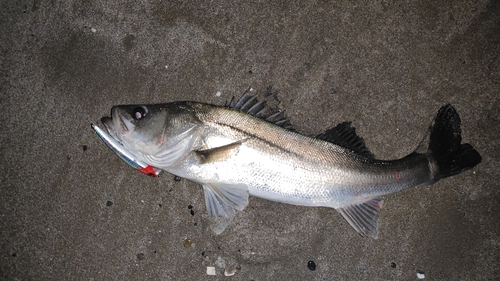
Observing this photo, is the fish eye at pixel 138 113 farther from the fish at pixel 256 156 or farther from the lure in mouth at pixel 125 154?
the lure in mouth at pixel 125 154

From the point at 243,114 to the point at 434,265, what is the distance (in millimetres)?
2286

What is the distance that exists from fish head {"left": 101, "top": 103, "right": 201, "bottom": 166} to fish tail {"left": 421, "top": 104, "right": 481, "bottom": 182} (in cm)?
204

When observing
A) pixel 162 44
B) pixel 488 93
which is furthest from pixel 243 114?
pixel 488 93

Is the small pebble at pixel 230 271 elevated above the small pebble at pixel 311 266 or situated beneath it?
situated beneath

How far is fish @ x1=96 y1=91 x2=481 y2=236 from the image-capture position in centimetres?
241

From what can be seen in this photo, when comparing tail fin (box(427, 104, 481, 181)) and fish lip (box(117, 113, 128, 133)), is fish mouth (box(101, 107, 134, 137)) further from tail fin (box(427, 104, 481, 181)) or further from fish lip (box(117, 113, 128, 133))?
tail fin (box(427, 104, 481, 181))

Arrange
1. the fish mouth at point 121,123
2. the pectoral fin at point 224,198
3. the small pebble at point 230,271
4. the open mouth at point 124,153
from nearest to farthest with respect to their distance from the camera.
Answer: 1. the fish mouth at point 121,123
2. the pectoral fin at point 224,198
3. the open mouth at point 124,153
4. the small pebble at point 230,271

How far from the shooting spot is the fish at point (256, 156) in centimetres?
241

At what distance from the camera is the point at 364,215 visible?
2.64 metres

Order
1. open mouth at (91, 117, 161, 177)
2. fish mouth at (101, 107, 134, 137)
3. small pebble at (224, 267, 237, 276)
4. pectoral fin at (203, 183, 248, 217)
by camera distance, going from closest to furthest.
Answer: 1. fish mouth at (101, 107, 134, 137)
2. pectoral fin at (203, 183, 248, 217)
3. open mouth at (91, 117, 161, 177)
4. small pebble at (224, 267, 237, 276)

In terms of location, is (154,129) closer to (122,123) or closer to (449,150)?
(122,123)

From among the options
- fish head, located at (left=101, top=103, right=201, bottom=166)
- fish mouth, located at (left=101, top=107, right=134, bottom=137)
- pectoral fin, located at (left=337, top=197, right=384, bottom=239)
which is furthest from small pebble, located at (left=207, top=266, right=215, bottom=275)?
fish mouth, located at (left=101, top=107, right=134, bottom=137)

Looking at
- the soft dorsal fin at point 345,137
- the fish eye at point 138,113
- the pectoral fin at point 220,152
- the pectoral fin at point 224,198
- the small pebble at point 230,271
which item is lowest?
the small pebble at point 230,271

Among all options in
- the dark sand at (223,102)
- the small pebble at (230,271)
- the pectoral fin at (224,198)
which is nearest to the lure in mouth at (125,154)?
the dark sand at (223,102)
